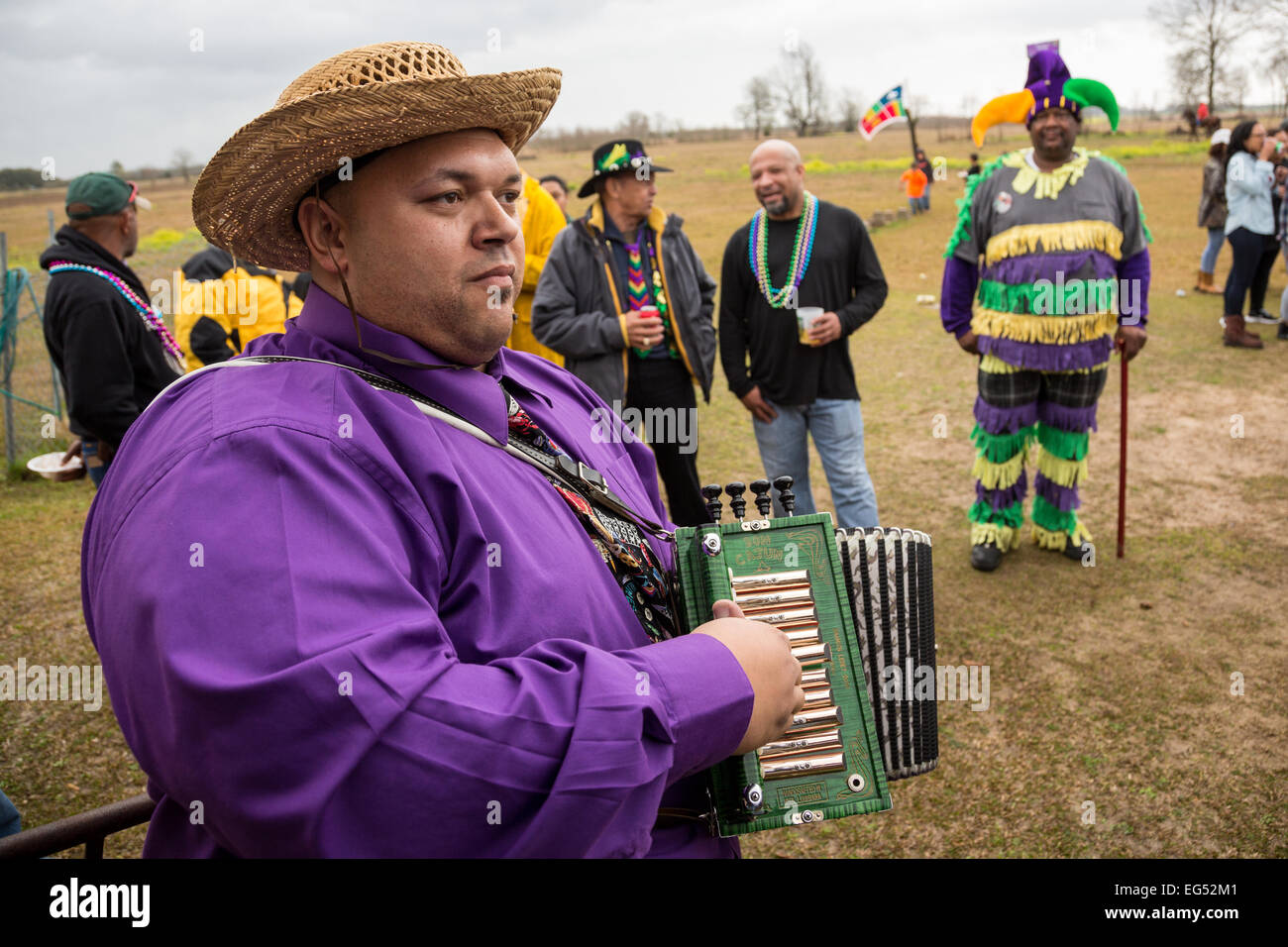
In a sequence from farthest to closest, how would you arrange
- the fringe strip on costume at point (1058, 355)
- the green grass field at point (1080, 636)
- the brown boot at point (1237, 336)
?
the brown boot at point (1237, 336) < the fringe strip on costume at point (1058, 355) < the green grass field at point (1080, 636)

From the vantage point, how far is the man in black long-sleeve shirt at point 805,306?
203 inches

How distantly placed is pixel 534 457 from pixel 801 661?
27.2 inches

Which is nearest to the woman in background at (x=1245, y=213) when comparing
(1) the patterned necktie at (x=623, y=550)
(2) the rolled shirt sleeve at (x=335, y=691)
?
(1) the patterned necktie at (x=623, y=550)

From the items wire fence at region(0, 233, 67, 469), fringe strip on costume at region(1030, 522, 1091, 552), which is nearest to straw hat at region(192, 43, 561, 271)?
fringe strip on costume at region(1030, 522, 1091, 552)

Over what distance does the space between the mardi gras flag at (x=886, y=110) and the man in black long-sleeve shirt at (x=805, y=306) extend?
45.4 ft

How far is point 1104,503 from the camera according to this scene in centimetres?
632

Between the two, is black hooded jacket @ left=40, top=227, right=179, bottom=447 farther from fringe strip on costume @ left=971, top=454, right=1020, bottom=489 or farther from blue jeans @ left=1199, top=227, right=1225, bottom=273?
blue jeans @ left=1199, top=227, right=1225, bottom=273

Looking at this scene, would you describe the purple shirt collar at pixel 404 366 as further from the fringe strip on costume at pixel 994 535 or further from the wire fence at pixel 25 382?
the wire fence at pixel 25 382

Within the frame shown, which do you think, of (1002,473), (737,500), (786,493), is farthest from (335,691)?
(1002,473)

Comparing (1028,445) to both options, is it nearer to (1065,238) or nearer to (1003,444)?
(1003,444)

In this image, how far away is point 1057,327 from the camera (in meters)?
5.05

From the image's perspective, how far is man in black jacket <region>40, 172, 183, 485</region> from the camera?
4254mm

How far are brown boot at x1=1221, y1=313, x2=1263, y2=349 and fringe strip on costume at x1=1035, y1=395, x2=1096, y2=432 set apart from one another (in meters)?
6.08

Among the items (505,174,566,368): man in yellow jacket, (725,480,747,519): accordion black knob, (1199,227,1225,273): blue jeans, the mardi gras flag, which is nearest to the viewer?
(725,480,747,519): accordion black knob
